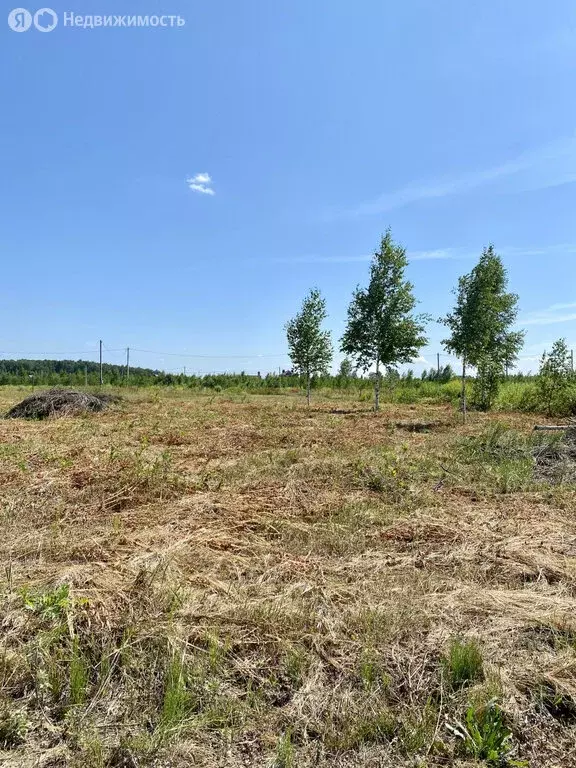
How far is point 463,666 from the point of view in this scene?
212 centimetres

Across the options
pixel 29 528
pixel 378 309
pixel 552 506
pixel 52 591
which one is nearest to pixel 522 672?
pixel 52 591

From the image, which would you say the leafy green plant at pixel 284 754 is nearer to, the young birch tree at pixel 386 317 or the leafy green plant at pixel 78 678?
the leafy green plant at pixel 78 678

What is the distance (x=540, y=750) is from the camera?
1.76 meters

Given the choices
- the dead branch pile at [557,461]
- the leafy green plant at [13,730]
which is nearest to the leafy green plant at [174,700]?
the leafy green plant at [13,730]

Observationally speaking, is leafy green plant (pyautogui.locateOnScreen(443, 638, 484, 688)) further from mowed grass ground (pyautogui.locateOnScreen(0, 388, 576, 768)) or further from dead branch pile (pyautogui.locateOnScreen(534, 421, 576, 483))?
dead branch pile (pyautogui.locateOnScreen(534, 421, 576, 483))

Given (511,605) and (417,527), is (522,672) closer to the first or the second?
(511,605)

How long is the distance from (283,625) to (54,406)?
1266 cm

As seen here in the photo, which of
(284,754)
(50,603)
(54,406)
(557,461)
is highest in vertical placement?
(54,406)

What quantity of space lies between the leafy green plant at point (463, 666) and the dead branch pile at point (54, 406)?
41.2ft

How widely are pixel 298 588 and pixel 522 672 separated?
4.41 feet

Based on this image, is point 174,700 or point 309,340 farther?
point 309,340

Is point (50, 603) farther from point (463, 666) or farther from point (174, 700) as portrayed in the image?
point (463, 666)

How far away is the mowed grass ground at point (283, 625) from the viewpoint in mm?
1787

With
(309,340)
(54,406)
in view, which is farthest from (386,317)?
(54,406)
